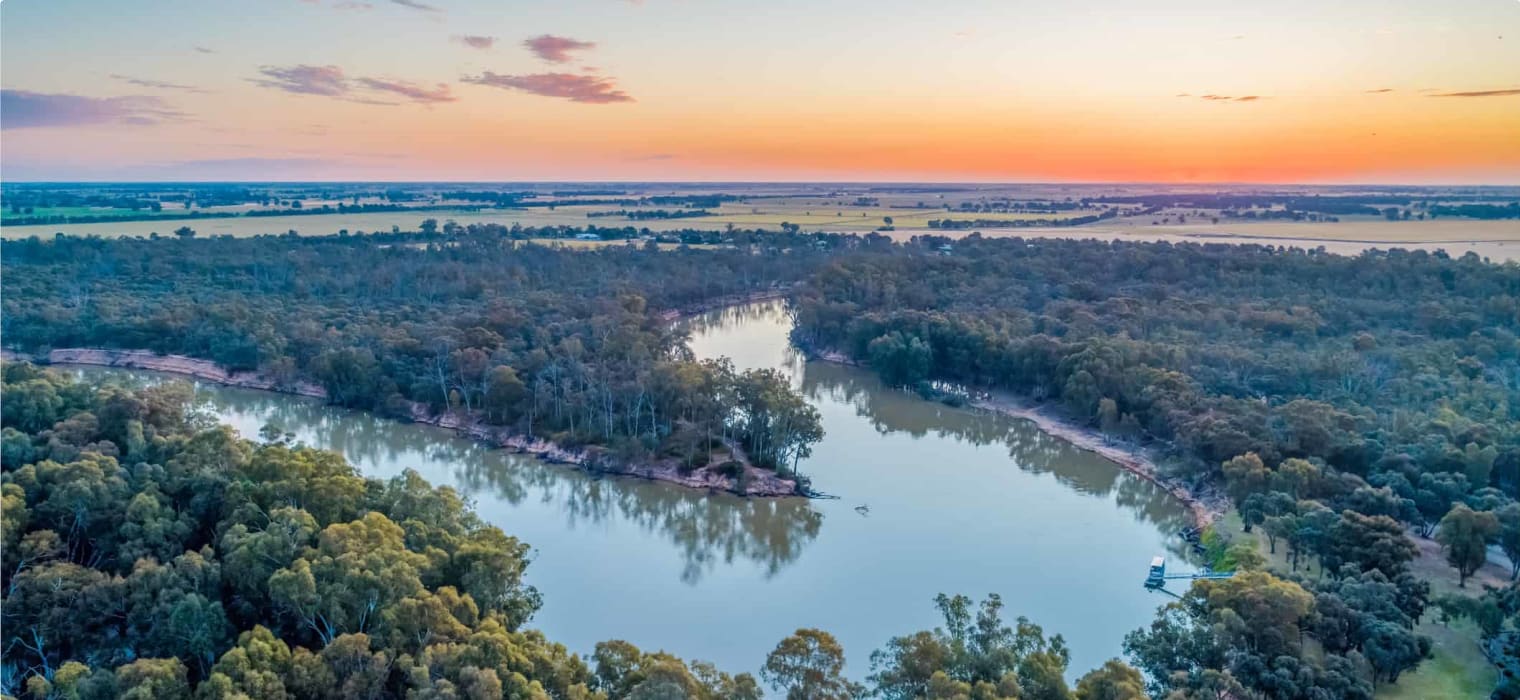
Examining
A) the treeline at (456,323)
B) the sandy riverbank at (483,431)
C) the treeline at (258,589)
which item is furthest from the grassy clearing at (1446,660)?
the treeline at (456,323)

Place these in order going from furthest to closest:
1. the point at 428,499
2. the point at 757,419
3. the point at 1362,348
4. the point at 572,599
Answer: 1. the point at 1362,348
2. the point at 757,419
3. the point at 572,599
4. the point at 428,499

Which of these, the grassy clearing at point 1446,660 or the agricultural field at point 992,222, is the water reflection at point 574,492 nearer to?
the grassy clearing at point 1446,660

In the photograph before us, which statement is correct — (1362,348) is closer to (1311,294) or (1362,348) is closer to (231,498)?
(1311,294)

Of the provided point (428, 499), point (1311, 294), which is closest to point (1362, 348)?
point (1311, 294)

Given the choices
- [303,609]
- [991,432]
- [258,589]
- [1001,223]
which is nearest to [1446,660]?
[991,432]

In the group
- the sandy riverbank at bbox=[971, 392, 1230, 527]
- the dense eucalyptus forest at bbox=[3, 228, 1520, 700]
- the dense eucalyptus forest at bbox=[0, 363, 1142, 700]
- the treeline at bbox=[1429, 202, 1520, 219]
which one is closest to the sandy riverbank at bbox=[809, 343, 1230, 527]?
the sandy riverbank at bbox=[971, 392, 1230, 527]

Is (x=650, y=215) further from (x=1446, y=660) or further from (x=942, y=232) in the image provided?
(x=1446, y=660)
